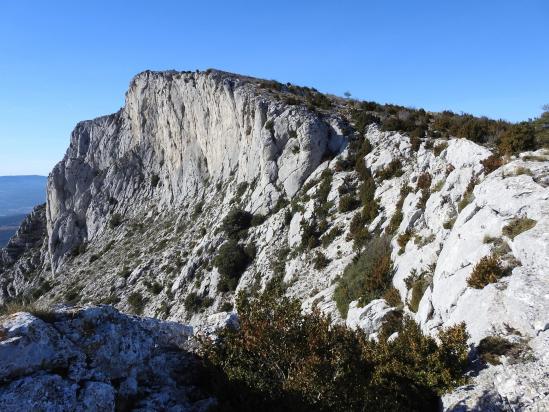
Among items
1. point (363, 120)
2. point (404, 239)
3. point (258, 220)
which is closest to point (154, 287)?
point (258, 220)

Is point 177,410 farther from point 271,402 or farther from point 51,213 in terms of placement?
point 51,213

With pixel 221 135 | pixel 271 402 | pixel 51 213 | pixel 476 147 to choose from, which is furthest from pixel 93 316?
pixel 51 213

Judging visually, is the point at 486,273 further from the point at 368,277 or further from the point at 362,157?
the point at 362,157

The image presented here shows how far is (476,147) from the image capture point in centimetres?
1891

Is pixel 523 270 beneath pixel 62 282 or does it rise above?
above

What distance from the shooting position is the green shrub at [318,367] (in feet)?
27.8

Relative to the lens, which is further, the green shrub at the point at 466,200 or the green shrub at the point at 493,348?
the green shrub at the point at 466,200

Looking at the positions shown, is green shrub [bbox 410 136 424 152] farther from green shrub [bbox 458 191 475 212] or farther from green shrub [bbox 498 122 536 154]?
green shrub [bbox 458 191 475 212]

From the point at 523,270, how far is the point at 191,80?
164 ft

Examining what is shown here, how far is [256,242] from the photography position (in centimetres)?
3162

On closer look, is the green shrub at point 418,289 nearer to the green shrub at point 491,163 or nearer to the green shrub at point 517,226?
the green shrub at point 517,226

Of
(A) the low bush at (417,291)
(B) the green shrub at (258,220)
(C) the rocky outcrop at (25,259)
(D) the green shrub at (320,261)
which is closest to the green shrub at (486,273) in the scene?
(A) the low bush at (417,291)

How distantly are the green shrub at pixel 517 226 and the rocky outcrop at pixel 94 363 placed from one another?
31.9 ft

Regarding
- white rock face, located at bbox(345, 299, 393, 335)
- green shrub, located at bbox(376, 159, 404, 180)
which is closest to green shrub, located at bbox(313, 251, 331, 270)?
green shrub, located at bbox(376, 159, 404, 180)
